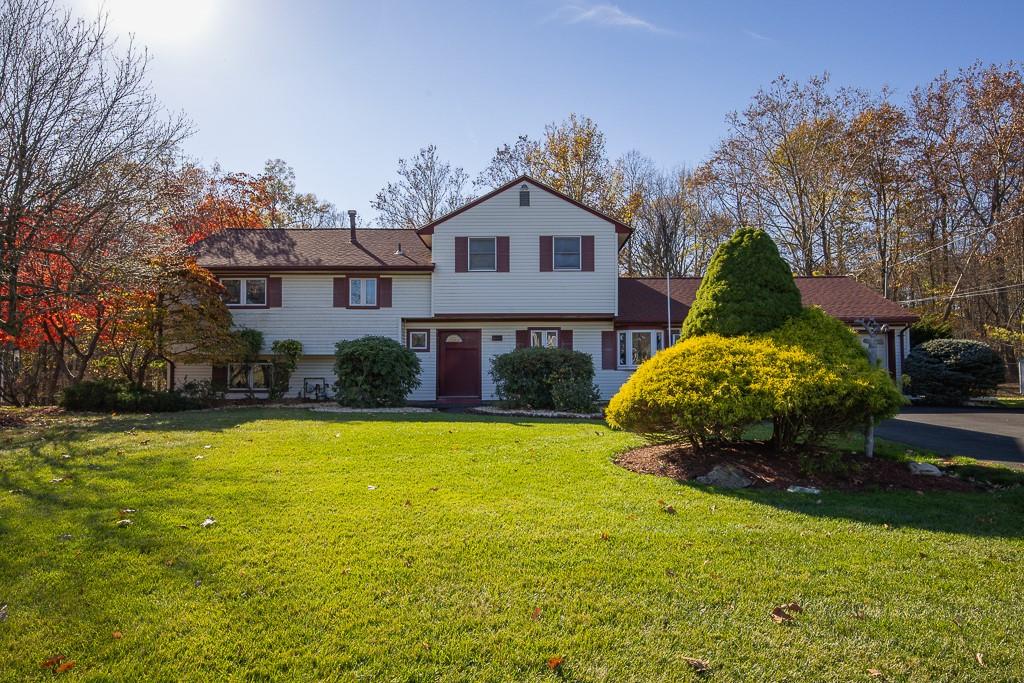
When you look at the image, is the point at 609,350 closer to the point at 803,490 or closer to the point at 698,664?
the point at 803,490

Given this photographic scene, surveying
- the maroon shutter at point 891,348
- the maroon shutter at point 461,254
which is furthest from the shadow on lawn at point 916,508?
the maroon shutter at point 891,348

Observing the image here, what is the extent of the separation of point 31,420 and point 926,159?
1365 inches

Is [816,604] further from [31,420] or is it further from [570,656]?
[31,420]

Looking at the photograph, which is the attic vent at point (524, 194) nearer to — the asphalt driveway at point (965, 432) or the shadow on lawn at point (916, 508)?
the asphalt driveway at point (965, 432)

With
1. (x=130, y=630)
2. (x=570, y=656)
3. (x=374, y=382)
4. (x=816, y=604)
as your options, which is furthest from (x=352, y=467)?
(x=374, y=382)

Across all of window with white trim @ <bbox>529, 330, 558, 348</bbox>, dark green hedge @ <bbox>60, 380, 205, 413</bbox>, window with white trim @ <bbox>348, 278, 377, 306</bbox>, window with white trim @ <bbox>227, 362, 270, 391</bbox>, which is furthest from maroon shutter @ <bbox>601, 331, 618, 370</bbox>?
dark green hedge @ <bbox>60, 380, 205, 413</bbox>

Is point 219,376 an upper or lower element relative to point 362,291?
lower

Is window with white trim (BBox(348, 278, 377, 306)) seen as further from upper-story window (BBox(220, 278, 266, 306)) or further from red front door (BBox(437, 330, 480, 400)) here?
upper-story window (BBox(220, 278, 266, 306))

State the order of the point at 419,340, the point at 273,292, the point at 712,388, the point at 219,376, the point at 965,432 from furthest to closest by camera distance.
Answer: the point at 419,340 < the point at 273,292 < the point at 219,376 < the point at 965,432 < the point at 712,388

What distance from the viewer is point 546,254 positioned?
19.5 metres

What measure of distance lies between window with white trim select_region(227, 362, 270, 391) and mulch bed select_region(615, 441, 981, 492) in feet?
49.3

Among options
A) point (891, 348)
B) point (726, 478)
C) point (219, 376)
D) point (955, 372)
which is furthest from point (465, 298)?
point (955, 372)

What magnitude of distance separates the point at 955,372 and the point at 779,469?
51.6ft

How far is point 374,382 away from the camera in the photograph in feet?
52.9
